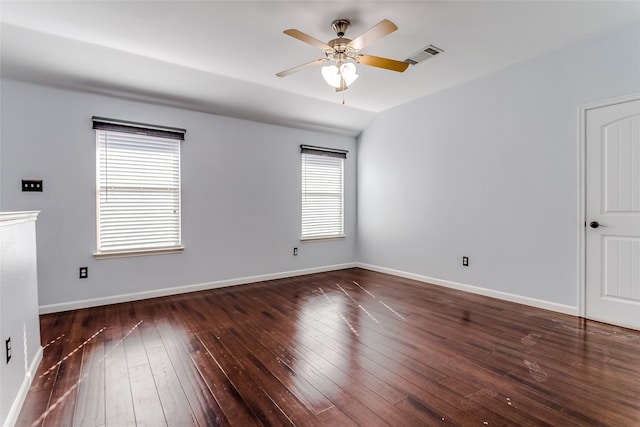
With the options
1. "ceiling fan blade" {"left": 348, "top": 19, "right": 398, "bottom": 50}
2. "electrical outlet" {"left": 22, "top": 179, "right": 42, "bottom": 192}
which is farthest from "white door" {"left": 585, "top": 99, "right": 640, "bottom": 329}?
"electrical outlet" {"left": 22, "top": 179, "right": 42, "bottom": 192}

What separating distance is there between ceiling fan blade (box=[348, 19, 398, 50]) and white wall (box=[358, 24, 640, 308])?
1.45 meters

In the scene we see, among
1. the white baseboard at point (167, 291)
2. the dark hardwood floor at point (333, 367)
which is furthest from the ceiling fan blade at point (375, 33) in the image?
the white baseboard at point (167, 291)

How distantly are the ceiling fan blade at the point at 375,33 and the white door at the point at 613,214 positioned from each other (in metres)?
2.43

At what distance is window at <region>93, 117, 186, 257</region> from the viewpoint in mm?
3662

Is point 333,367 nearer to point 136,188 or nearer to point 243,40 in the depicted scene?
point 243,40

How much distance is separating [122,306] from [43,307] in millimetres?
738

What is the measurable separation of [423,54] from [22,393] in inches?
165

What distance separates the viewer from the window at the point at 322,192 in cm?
533

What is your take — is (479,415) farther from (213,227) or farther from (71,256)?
(71,256)

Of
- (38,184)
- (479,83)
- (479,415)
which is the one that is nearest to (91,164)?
(38,184)

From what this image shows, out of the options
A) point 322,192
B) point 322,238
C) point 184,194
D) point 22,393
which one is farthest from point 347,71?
point 322,238

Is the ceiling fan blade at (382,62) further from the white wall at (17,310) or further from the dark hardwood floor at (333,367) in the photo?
the white wall at (17,310)

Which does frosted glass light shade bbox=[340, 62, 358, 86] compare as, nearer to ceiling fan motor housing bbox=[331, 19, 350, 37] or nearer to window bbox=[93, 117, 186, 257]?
ceiling fan motor housing bbox=[331, 19, 350, 37]

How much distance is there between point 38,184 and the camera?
333cm
